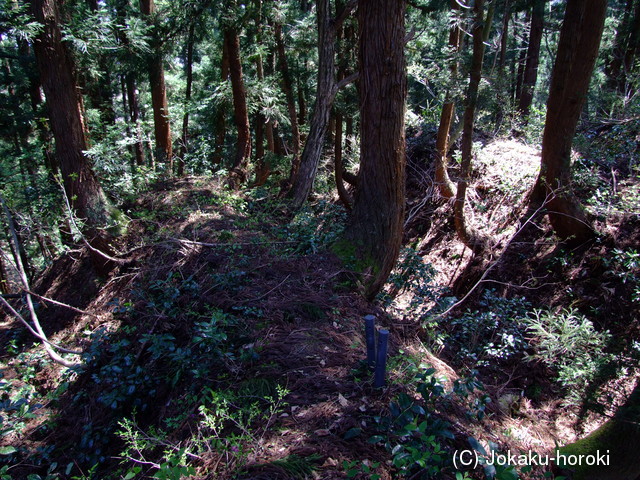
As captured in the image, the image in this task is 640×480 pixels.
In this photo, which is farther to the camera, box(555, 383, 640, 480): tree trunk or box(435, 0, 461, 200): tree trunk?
box(435, 0, 461, 200): tree trunk

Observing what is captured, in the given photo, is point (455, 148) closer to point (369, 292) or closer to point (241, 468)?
point (369, 292)

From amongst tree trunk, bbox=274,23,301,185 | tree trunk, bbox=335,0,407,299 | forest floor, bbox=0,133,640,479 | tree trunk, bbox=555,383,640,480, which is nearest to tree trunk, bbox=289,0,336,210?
forest floor, bbox=0,133,640,479

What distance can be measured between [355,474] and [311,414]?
2.21 ft

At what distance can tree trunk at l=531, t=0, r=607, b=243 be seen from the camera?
582 centimetres

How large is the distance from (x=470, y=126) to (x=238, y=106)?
5.79 metres

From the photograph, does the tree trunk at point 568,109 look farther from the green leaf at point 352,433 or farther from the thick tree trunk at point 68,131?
the thick tree trunk at point 68,131

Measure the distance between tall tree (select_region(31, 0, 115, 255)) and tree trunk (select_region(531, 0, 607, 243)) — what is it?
25.9 ft

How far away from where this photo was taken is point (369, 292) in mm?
4953

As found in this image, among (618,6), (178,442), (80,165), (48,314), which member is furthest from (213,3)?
(618,6)

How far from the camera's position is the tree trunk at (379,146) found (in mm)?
4504

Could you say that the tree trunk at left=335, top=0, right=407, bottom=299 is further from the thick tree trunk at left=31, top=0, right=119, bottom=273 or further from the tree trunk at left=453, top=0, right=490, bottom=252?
the thick tree trunk at left=31, top=0, right=119, bottom=273

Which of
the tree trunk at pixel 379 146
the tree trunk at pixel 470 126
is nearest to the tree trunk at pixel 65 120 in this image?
the tree trunk at pixel 379 146

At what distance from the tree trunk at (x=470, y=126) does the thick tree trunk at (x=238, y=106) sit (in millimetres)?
5254

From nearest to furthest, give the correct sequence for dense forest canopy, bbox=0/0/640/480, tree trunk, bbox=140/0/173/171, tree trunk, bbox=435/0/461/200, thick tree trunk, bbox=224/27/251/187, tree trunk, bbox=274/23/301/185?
dense forest canopy, bbox=0/0/640/480
tree trunk, bbox=435/0/461/200
thick tree trunk, bbox=224/27/251/187
tree trunk, bbox=274/23/301/185
tree trunk, bbox=140/0/173/171
